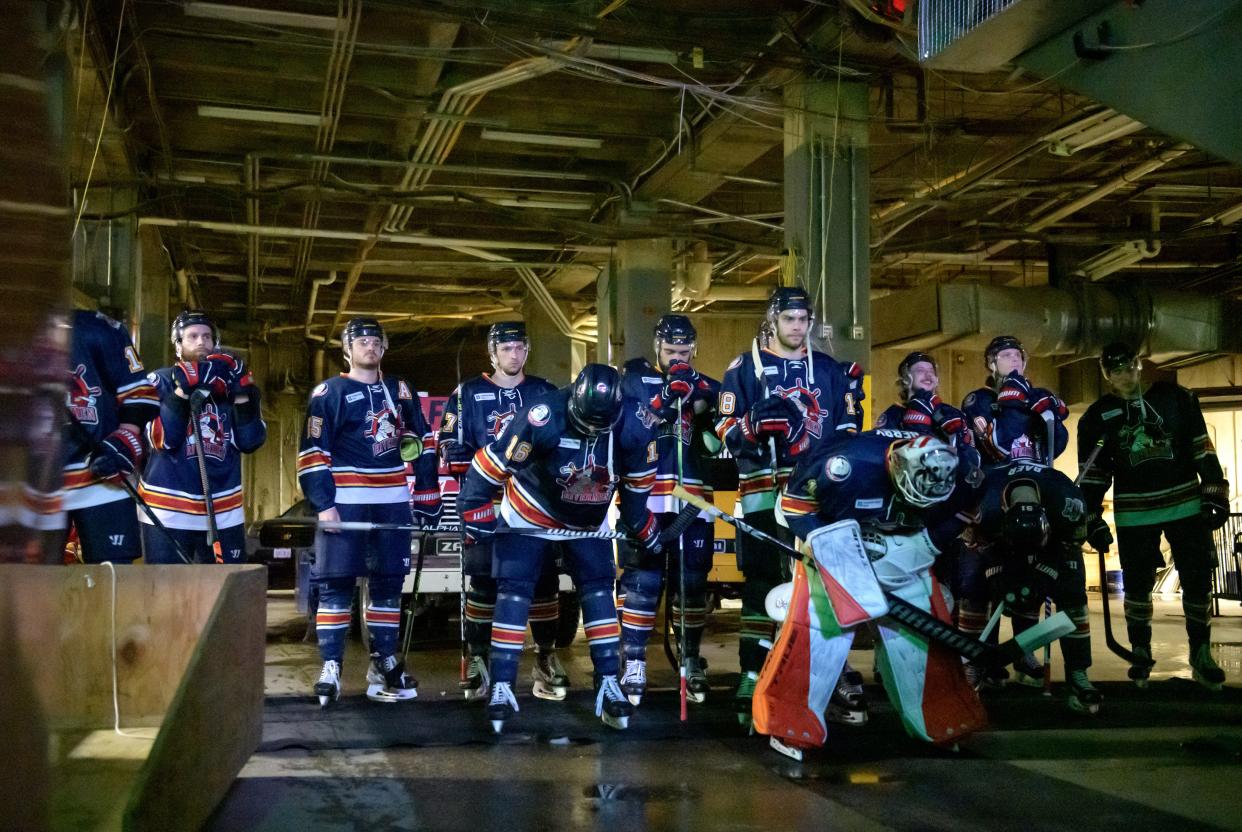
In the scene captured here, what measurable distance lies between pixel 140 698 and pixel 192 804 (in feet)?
6.56

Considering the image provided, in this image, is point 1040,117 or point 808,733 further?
point 1040,117

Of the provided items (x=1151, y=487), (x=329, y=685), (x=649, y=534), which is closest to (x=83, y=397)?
(x=329, y=685)

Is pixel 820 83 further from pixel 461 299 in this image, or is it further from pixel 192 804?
pixel 461 299

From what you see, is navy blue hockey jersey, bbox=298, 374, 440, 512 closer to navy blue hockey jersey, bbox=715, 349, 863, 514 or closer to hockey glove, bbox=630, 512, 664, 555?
hockey glove, bbox=630, 512, 664, 555

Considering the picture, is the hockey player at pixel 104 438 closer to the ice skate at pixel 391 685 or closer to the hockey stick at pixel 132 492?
the hockey stick at pixel 132 492

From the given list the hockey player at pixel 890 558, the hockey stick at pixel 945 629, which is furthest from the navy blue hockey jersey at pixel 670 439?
the hockey stick at pixel 945 629

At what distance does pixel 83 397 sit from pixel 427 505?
208cm

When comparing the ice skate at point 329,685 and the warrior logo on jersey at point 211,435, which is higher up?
the warrior logo on jersey at point 211,435

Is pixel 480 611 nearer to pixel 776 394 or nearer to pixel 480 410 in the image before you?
pixel 480 410

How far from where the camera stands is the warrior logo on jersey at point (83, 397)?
19.7ft

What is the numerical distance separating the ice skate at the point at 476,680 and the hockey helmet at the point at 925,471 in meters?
2.63

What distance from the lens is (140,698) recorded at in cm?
564

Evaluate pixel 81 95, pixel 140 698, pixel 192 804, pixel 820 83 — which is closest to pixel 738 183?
pixel 820 83

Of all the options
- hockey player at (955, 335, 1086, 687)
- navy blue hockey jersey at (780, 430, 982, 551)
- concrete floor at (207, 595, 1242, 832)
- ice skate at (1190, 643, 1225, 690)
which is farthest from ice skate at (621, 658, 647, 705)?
ice skate at (1190, 643, 1225, 690)
